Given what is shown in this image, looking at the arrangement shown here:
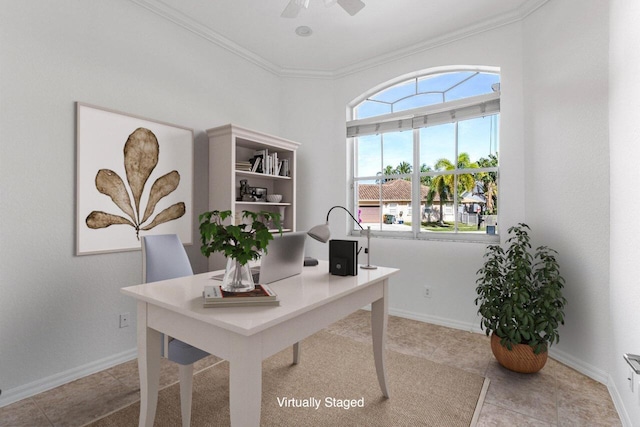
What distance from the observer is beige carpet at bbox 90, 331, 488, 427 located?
1.83 meters

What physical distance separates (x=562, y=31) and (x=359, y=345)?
9.87 ft

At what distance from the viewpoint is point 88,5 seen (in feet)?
7.77

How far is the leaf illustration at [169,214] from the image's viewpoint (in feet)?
9.10

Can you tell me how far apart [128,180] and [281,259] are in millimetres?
1671

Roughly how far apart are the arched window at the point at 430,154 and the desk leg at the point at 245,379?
9.46 ft

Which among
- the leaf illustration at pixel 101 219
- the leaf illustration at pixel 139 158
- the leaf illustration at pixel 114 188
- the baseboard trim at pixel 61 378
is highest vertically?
the leaf illustration at pixel 139 158

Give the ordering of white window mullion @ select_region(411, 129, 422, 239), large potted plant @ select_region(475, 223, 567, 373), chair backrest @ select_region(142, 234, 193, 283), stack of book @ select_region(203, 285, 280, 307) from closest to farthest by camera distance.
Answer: stack of book @ select_region(203, 285, 280, 307)
chair backrest @ select_region(142, 234, 193, 283)
large potted plant @ select_region(475, 223, 567, 373)
white window mullion @ select_region(411, 129, 422, 239)

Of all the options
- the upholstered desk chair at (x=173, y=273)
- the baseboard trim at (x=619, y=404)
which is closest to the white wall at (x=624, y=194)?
the baseboard trim at (x=619, y=404)

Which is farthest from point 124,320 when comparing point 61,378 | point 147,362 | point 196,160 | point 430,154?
point 430,154

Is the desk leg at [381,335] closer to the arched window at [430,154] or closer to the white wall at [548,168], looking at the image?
the white wall at [548,168]

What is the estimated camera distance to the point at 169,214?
9.46ft

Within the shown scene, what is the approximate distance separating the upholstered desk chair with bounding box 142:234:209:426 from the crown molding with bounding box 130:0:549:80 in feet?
6.86

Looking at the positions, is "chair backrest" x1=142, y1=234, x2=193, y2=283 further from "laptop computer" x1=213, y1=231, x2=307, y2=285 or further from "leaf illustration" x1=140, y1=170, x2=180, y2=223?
"leaf illustration" x1=140, y1=170, x2=180, y2=223

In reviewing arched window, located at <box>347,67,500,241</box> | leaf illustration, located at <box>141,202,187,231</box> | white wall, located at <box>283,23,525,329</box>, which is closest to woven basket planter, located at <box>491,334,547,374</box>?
white wall, located at <box>283,23,525,329</box>
